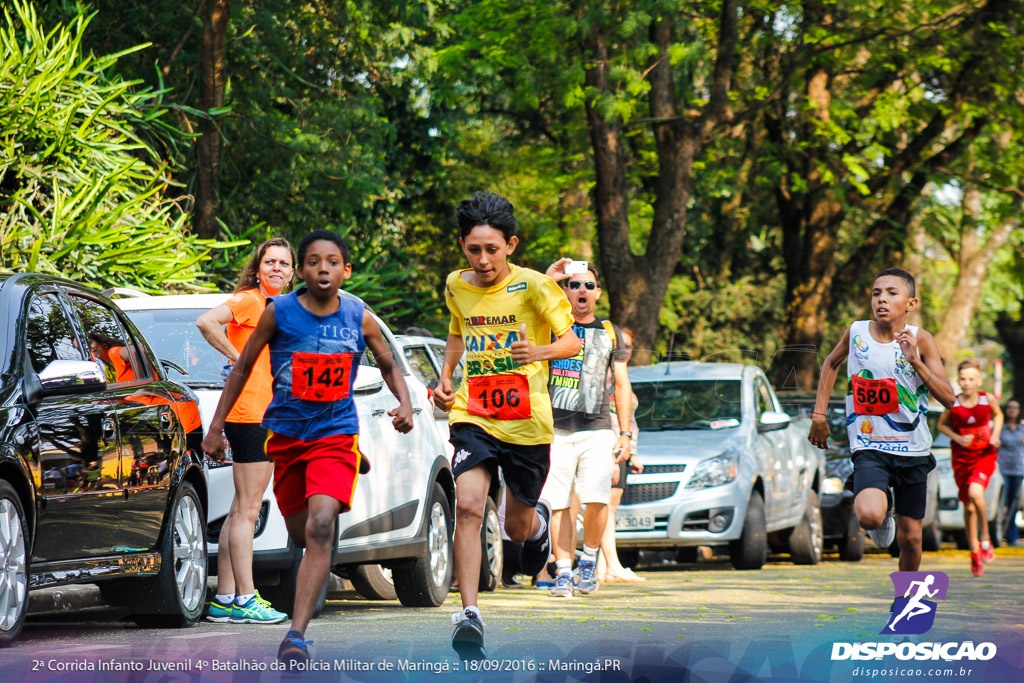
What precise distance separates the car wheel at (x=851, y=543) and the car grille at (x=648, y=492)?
4302 mm

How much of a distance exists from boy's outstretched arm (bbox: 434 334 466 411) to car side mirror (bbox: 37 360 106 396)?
5.14 ft

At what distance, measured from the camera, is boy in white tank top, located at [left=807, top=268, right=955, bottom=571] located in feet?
26.5

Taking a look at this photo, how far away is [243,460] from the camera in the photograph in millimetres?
8078

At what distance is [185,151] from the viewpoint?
17766mm

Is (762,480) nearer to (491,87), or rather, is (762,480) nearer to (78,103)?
(78,103)

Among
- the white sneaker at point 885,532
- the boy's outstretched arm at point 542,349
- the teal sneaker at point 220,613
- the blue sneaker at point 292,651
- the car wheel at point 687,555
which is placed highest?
the boy's outstretched arm at point 542,349

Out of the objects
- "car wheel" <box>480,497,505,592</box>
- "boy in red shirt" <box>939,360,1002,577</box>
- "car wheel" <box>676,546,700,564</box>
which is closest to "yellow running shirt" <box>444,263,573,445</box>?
"car wheel" <box>480,497,505,592</box>

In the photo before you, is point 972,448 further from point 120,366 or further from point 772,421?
point 120,366

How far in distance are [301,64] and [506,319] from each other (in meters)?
14.7

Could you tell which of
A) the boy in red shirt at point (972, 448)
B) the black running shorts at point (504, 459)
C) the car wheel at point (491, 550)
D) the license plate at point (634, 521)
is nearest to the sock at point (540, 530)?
the black running shorts at point (504, 459)

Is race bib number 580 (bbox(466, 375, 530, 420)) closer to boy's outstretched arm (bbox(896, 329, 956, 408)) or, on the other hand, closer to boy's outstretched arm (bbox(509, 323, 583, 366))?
boy's outstretched arm (bbox(509, 323, 583, 366))

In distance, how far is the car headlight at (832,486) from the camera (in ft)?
56.8

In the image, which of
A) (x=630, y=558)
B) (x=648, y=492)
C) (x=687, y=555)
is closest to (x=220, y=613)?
(x=648, y=492)

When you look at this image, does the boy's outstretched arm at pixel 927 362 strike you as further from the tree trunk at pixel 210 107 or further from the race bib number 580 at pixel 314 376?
the tree trunk at pixel 210 107
